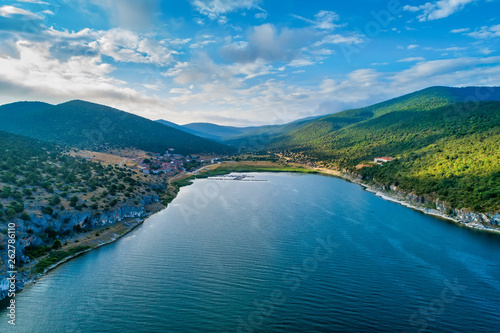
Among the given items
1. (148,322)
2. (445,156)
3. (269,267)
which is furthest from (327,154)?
(148,322)

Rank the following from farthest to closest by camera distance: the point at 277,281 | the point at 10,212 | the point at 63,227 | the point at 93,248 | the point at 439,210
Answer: the point at 439,210 < the point at 63,227 < the point at 93,248 < the point at 10,212 < the point at 277,281

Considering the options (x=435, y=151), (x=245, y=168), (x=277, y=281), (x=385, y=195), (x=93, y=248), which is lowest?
(x=277, y=281)

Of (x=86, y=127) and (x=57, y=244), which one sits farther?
(x=86, y=127)

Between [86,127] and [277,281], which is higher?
[86,127]

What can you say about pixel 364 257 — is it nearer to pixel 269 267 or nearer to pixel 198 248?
pixel 269 267

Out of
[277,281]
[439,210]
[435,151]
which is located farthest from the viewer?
[435,151]

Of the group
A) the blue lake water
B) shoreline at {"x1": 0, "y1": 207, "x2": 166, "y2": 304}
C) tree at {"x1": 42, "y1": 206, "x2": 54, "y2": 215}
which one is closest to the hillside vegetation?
tree at {"x1": 42, "y1": 206, "x2": 54, "y2": 215}

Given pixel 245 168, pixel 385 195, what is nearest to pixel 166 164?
pixel 245 168

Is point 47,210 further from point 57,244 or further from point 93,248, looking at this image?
point 93,248
